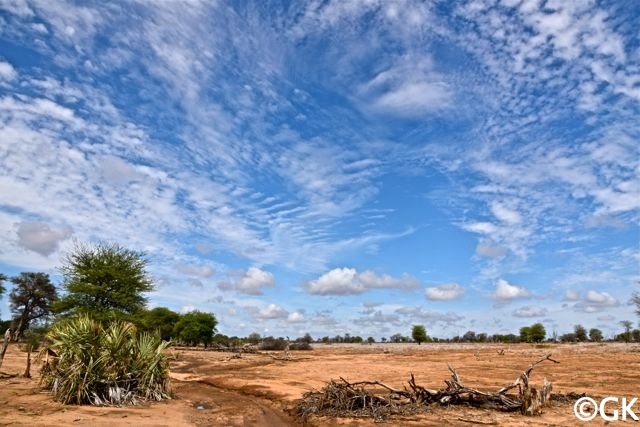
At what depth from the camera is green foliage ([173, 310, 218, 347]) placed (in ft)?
179

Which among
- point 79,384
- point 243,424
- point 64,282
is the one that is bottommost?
point 243,424

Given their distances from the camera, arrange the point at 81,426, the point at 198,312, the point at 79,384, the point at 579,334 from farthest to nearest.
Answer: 1. the point at 579,334
2. the point at 198,312
3. the point at 79,384
4. the point at 81,426

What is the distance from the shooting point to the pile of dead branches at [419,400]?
1290cm

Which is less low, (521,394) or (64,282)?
(64,282)

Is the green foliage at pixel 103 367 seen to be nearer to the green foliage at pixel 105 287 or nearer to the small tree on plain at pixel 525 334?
the green foliage at pixel 105 287

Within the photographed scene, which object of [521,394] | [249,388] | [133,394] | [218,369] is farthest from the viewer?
[218,369]

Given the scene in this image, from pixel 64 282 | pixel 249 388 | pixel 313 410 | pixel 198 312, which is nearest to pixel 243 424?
pixel 313 410

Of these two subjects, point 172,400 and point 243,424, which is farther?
point 172,400

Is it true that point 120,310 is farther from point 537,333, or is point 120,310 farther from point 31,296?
point 537,333

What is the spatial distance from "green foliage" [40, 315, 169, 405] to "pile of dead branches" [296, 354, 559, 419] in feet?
16.9

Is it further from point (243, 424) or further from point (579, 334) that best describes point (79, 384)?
point (579, 334)

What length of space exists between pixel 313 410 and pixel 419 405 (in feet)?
9.83

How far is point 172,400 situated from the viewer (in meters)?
16.5

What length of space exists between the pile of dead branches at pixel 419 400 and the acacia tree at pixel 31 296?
2191 inches
